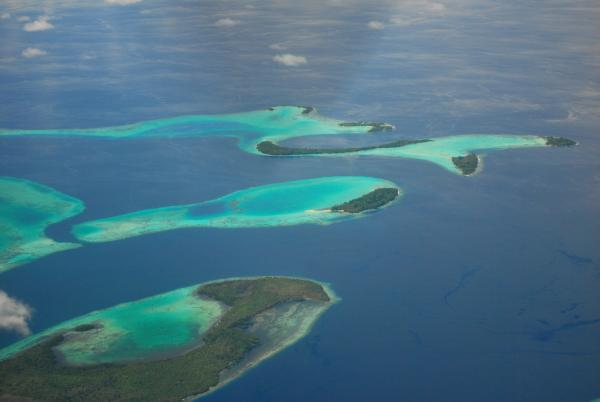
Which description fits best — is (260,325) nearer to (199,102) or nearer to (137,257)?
(137,257)

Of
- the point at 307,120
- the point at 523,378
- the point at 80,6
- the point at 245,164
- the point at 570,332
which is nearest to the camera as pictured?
the point at 523,378

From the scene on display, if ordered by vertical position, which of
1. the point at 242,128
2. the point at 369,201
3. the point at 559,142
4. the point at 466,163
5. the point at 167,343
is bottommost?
the point at 167,343

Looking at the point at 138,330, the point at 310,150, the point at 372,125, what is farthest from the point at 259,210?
the point at 372,125

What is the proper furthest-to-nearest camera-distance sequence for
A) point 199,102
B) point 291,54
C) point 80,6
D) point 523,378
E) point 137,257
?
point 80,6, point 291,54, point 199,102, point 137,257, point 523,378

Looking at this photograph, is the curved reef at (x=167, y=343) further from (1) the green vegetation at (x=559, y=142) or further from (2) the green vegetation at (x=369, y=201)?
(1) the green vegetation at (x=559, y=142)

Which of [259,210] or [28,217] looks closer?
[28,217]

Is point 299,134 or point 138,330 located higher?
point 299,134

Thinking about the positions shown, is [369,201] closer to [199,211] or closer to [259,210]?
[259,210]

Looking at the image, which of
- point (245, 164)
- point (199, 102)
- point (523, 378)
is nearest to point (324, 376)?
point (523, 378)
